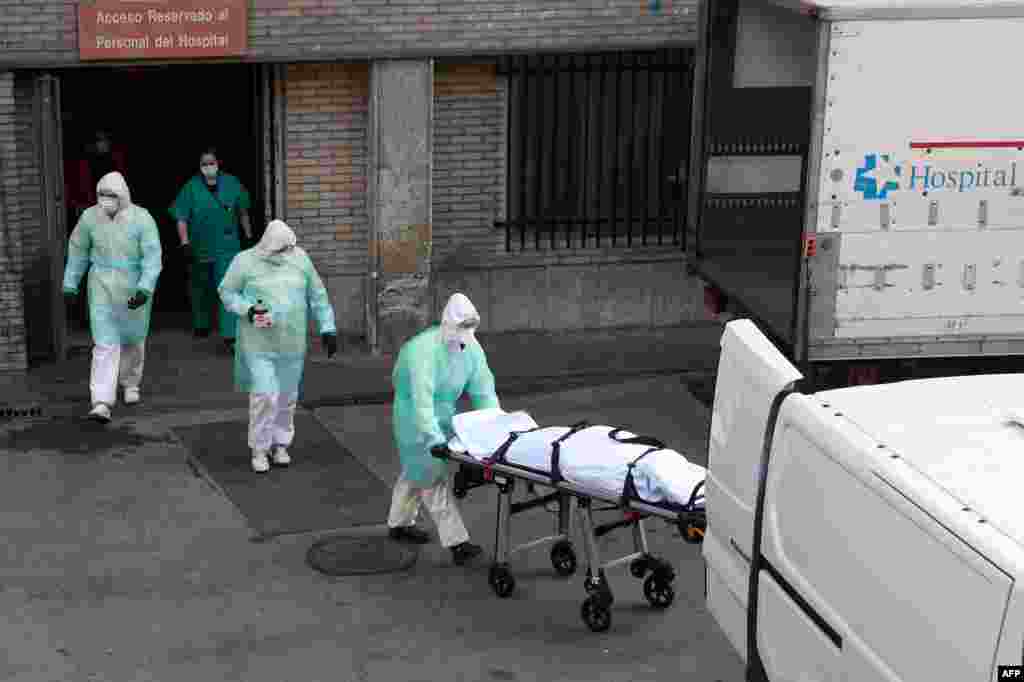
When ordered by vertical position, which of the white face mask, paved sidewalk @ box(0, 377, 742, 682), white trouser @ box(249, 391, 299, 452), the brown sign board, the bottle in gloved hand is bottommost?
paved sidewalk @ box(0, 377, 742, 682)

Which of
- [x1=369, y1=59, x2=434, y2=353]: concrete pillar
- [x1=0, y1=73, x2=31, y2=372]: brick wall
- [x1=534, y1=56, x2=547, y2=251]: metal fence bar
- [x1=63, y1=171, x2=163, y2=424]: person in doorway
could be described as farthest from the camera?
[x1=534, y1=56, x2=547, y2=251]: metal fence bar

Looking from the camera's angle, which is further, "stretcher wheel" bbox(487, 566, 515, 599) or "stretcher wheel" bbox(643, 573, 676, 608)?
"stretcher wheel" bbox(487, 566, 515, 599)

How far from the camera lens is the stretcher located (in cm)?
848

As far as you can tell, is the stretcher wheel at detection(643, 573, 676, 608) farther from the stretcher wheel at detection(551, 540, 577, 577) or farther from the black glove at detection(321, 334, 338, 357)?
the black glove at detection(321, 334, 338, 357)

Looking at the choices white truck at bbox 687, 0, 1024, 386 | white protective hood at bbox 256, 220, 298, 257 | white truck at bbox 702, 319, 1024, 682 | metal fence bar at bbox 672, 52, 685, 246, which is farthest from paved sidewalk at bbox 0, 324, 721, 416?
white truck at bbox 702, 319, 1024, 682

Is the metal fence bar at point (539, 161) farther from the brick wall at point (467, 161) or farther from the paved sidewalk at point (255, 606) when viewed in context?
the paved sidewalk at point (255, 606)

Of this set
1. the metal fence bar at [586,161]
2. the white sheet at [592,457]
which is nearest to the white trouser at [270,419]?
the white sheet at [592,457]

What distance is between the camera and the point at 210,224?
46.1ft

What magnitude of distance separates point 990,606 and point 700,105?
838cm

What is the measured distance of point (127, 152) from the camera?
1628 centimetres

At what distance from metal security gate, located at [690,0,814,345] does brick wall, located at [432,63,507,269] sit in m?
2.02

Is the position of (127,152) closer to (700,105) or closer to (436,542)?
(700,105)

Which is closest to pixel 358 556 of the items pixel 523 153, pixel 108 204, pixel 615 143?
pixel 108 204

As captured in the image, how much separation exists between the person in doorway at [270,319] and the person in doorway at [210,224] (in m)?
2.72
